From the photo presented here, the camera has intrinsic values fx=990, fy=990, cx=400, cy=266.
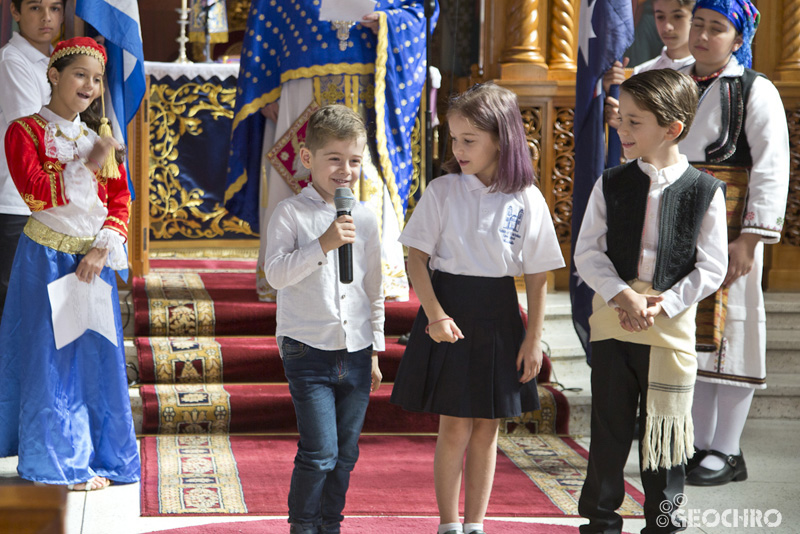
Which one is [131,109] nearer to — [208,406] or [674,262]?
[208,406]

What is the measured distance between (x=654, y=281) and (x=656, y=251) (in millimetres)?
84

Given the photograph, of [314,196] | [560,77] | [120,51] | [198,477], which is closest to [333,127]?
[314,196]

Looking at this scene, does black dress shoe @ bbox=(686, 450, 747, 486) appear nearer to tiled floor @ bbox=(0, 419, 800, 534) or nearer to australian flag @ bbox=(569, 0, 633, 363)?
tiled floor @ bbox=(0, 419, 800, 534)

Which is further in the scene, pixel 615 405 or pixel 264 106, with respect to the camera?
pixel 264 106

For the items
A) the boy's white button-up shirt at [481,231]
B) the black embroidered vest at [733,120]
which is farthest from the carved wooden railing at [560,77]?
the boy's white button-up shirt at [481,231]

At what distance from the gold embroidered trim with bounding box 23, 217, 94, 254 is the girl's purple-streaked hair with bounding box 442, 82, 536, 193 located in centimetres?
144

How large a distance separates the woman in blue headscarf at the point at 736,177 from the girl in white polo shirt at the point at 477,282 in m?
0.92

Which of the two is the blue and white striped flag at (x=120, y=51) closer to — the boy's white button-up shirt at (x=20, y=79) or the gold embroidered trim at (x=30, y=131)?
the boy's white button-up shirt at (x=20, y=79)

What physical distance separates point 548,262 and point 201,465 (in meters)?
1.69

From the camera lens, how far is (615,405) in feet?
9.27

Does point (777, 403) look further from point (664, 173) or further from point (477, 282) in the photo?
point (477, 282)

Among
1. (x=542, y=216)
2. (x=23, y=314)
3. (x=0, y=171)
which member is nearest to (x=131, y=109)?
(x=0, y=171)

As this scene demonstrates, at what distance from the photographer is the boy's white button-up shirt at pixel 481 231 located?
2.84m

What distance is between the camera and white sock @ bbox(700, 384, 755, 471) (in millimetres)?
3787
